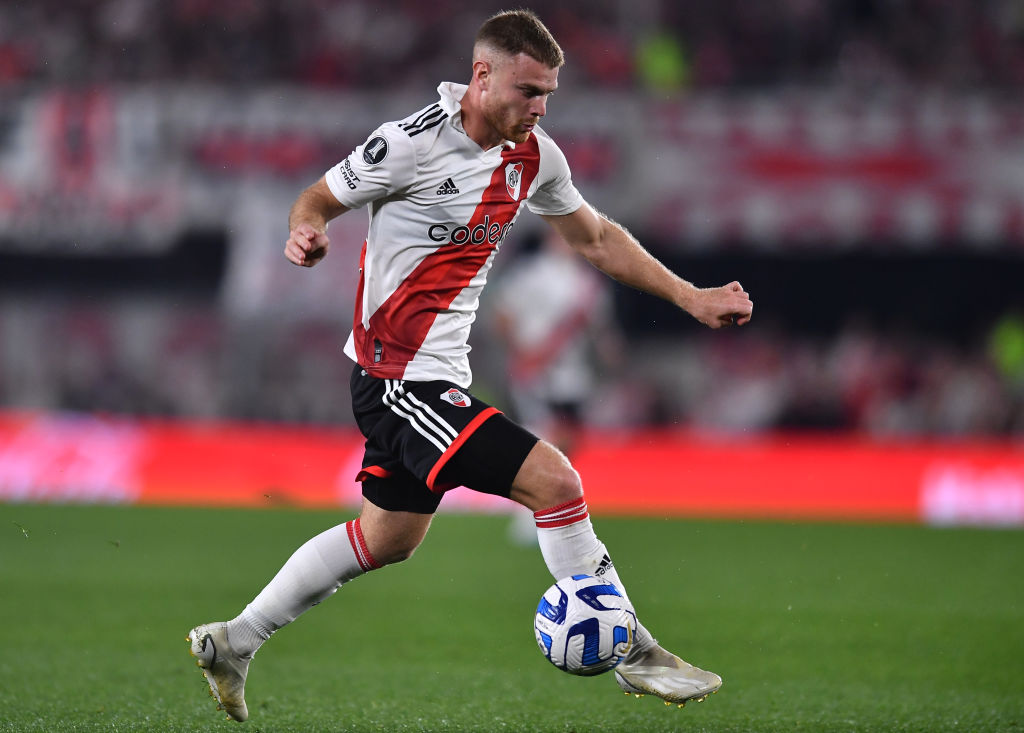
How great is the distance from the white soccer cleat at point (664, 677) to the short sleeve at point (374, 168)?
1.63 m

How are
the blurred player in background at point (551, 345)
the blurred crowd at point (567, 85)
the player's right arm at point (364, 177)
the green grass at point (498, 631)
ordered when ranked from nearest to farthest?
the player's right arm at point (364, 177)
the green grass at point (498, 631)
the blurred player in background at point (551, 345)
the blurred crowd at point (567, 85)

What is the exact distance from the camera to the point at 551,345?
9.72 m

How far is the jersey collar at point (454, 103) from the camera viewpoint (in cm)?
413

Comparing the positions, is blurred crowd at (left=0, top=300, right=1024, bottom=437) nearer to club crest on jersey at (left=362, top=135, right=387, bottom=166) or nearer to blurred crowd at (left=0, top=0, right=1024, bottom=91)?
blurred crowd at (left=0, top=0, right=1024, bottom=91)

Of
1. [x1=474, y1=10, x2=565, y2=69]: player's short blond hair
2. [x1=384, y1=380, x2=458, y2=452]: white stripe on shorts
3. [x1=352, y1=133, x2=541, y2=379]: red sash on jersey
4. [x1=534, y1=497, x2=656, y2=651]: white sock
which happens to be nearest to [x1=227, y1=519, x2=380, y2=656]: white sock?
[x1=384, y1=380, x2=458, y2=452]: white stripe on shorts

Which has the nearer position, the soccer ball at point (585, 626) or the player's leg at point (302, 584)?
the soccer ball at point (585, 626)

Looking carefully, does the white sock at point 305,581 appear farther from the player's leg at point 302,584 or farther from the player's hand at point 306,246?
the player's hand at point 306,246

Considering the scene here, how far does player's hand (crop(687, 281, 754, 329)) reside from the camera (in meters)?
4.22

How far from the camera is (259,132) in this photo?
14.9m

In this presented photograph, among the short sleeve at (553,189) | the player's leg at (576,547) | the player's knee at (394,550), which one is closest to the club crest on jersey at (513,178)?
the short sleeve at (553,189)

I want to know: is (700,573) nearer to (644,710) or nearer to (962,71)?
(644,710)

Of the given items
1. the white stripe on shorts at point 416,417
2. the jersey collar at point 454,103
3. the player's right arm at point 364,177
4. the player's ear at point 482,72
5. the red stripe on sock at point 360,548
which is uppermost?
the player's ear at point 482,72

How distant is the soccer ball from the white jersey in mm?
766

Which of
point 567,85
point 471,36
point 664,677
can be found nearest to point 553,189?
point 664,677
